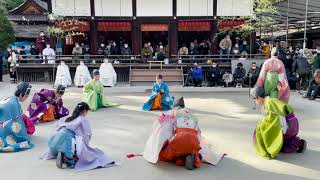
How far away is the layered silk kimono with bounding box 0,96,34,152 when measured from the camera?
259 inches

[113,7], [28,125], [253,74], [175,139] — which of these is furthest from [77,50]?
[175,139]

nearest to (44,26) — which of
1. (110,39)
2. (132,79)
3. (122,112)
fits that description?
(110,39)

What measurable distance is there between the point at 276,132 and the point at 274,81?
2.65m

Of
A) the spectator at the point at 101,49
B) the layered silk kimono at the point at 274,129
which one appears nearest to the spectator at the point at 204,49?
the spectator at the point at 101,49

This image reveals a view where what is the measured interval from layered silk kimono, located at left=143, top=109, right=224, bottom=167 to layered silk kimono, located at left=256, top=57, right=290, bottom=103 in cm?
318

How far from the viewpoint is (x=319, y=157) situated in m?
6.26

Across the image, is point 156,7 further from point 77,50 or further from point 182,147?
point 182,147

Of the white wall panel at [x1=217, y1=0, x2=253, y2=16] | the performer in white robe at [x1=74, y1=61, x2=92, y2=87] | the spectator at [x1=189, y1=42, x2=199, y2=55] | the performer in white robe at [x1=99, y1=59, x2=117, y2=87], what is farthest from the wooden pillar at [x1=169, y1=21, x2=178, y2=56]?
the performer in white robe at [x1=74, y1=61, x2=92, y2=87]

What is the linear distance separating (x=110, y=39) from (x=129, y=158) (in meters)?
16.3

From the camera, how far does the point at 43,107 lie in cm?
899

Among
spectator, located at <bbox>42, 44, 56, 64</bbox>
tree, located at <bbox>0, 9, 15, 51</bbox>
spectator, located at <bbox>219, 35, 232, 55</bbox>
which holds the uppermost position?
tree, located at <bbox>0, 9, 15, 51</bbox>

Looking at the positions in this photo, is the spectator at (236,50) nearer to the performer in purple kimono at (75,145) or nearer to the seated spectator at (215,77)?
the seated spectator at (215,77)

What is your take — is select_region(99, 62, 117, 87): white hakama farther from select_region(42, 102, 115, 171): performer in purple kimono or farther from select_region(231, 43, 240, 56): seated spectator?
select_region(42, 102, 115, 171): performer in purple kimono

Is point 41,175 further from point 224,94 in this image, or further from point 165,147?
point 224,94
